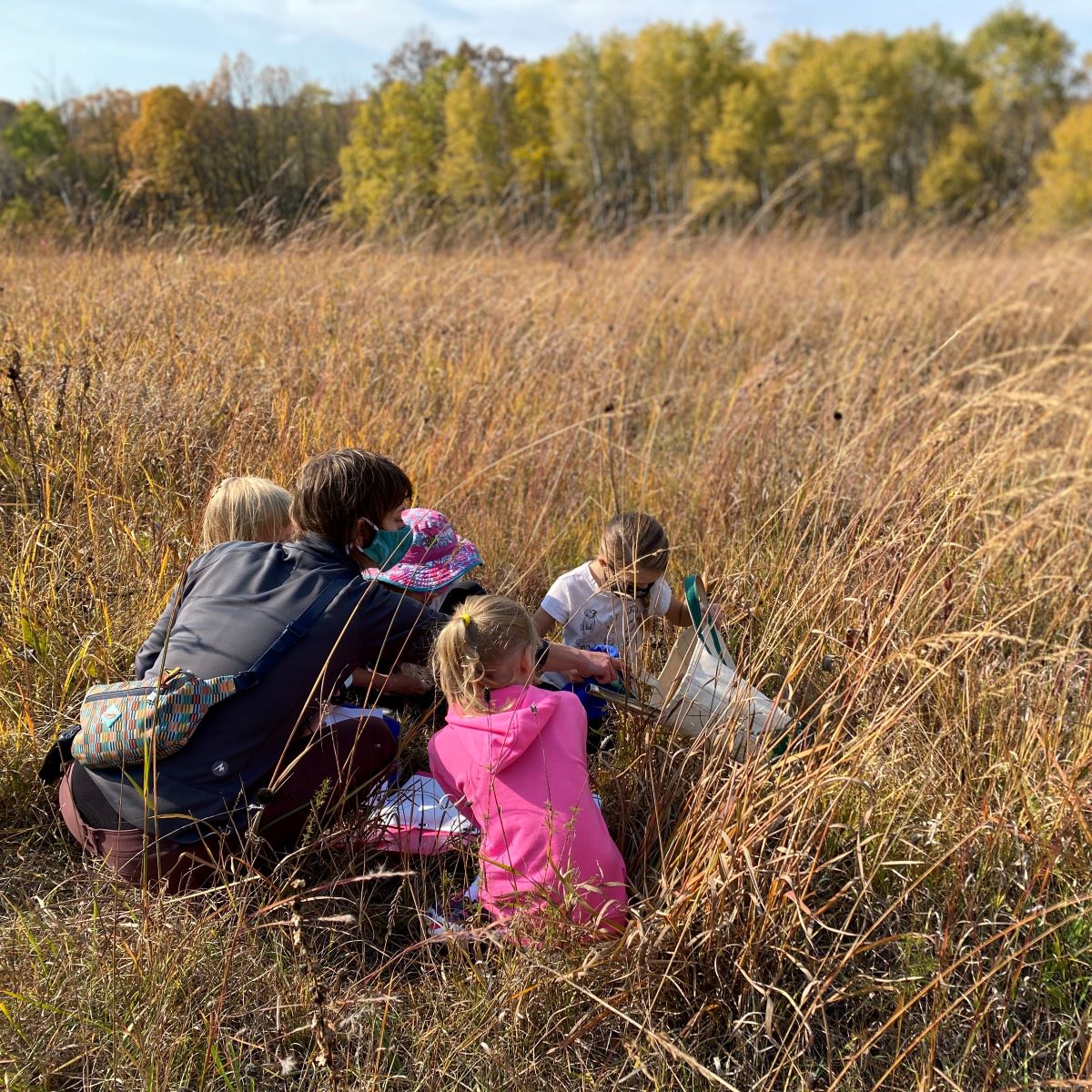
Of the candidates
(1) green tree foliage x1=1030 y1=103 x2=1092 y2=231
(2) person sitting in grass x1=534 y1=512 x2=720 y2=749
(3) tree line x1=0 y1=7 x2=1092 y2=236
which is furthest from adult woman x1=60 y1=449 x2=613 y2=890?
(1) green tree foliage x1=1030 y1=103 x2=1092 y2=231

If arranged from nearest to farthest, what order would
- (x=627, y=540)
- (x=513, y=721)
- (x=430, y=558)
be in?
(x=513, y=721) < (x=627, y=540) < (x=430, y=558)

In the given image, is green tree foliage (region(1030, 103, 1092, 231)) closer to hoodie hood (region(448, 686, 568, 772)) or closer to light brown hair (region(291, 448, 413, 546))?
light brown hair (region(291, 448, 413, 546))

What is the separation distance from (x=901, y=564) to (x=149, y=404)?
2302 millimetres

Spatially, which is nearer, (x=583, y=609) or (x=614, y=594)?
(x=614, y=594)

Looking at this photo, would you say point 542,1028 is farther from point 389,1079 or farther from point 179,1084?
point 179,1084

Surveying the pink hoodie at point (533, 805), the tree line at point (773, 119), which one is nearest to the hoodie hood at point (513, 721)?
the pink hoodie at point (533, 805)

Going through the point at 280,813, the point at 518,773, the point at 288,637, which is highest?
the point at 288,637

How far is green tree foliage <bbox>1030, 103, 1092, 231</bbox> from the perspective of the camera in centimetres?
2377

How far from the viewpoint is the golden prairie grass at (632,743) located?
4.99 feet

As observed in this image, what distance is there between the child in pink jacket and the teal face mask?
338 millimetres

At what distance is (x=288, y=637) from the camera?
1793 millimetres

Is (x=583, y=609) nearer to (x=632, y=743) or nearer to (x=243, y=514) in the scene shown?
(x=632, y=743)

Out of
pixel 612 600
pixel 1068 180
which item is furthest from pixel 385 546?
pixel 1068 180

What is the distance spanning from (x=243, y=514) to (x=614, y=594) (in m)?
0.93
